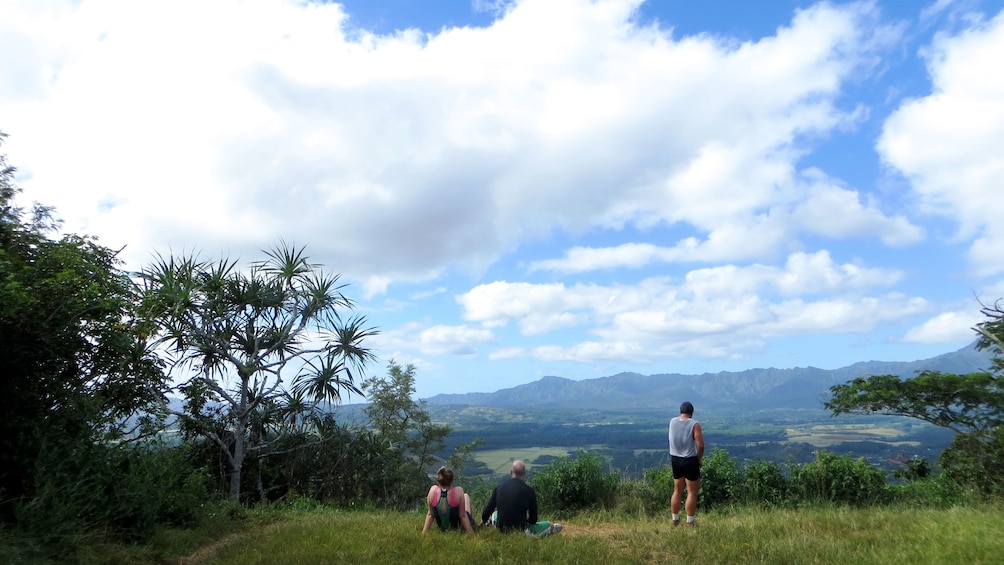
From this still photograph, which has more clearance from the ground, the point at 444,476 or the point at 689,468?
the point at 444,476

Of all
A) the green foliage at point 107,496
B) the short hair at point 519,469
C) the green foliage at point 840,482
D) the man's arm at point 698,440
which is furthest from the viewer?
the green foliage at point 840,482

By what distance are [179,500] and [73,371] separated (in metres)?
2.40

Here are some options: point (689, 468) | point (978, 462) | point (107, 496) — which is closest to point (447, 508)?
point (689, 468)

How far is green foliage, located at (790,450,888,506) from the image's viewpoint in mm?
9820

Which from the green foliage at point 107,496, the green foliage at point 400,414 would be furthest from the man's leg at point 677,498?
the green foliage at point 400,414

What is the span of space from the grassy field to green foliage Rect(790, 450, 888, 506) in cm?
227

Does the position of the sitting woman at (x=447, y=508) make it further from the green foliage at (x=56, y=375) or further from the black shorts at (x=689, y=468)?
the green foliage at (x=56, y=375)

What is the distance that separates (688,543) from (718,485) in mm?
5036

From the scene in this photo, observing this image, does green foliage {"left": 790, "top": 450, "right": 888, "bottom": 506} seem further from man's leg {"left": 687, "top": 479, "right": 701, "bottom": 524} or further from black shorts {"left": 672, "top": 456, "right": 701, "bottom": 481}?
black shorts {"left": 672, "top": 456, "right": 701, "bottom": 481}

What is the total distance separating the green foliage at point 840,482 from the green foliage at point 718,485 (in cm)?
102

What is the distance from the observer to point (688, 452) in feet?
25.3

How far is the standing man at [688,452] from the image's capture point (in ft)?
25.0

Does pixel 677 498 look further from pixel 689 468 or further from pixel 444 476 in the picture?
pixel 444 476

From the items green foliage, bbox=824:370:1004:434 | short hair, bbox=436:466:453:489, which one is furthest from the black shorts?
green foliage, bbox=824:370:1004:434
